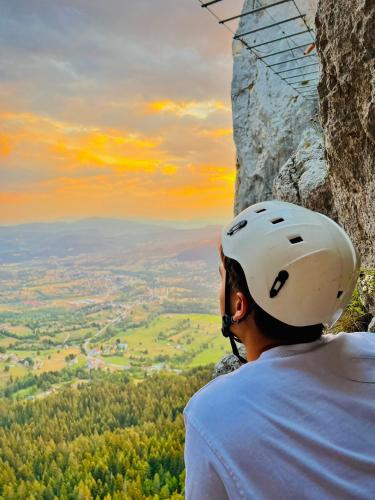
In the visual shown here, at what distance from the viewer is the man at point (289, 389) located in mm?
690

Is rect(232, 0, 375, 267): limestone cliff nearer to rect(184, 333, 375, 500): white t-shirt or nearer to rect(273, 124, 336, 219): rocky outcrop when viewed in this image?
rect(273, 124, 336, 219): rocky outcrop

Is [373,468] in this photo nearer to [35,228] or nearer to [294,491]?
[294,491]

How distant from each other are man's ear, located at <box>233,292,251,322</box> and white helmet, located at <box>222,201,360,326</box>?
29 mm

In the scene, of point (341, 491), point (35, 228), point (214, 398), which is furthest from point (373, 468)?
point (35, 228)

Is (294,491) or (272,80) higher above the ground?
(272,80)

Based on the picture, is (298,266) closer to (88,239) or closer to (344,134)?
(344,134)

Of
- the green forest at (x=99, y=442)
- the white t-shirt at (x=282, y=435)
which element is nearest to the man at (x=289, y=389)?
the white t-shirt at (x=282, y=435)

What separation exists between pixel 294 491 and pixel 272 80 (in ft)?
28.1

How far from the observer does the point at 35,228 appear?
4069 cm

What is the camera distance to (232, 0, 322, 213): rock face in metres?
7.49

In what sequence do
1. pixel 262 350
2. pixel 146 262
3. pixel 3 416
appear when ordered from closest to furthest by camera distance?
pixel 262 350 → pixel 3 416 → pixel 146 262

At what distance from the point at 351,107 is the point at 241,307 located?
1.65 metres

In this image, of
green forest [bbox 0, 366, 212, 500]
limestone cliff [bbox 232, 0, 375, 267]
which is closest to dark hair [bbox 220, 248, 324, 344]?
limestone cliff [bbox 232, 0, 375, 267]

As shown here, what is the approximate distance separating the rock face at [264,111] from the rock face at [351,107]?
472 centimetres
